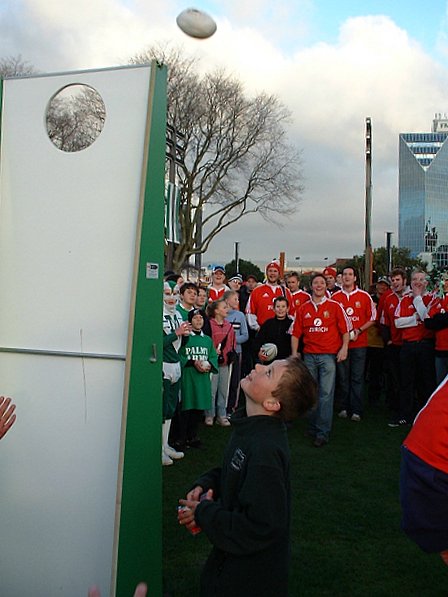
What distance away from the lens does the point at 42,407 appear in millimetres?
3000

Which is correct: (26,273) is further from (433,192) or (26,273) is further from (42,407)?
(433,192)

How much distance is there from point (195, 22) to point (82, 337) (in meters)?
1.96

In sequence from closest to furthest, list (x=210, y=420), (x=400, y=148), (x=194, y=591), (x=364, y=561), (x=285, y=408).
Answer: (x=285, y=408) → (x=194, y=591) → (x=364, y=561) → (x=210, y=420) → (x=400, y=148)

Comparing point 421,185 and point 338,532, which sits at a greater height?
point 421,185

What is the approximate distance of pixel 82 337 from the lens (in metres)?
2.95

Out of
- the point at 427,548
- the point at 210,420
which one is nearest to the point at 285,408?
the point at 427,548

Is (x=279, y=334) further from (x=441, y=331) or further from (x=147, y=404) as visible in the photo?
(x=147, y=404)

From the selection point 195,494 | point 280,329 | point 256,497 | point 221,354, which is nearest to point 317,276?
point 280,329

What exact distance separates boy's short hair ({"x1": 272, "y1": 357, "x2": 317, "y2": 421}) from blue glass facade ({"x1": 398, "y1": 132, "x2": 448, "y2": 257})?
358ft

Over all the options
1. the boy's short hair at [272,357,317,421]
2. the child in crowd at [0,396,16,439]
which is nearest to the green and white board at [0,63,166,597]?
the child in crowd at [0,396,16,439]

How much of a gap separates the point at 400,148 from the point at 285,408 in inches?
4543

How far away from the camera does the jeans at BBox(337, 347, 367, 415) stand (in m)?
8.05

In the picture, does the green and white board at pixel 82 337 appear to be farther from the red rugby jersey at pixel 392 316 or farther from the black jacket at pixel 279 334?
the red rugby jersey at pixel 392 316

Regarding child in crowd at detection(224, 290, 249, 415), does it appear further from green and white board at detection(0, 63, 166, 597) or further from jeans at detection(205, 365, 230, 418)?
green and white board at detection(0, 63, 166, 597)
